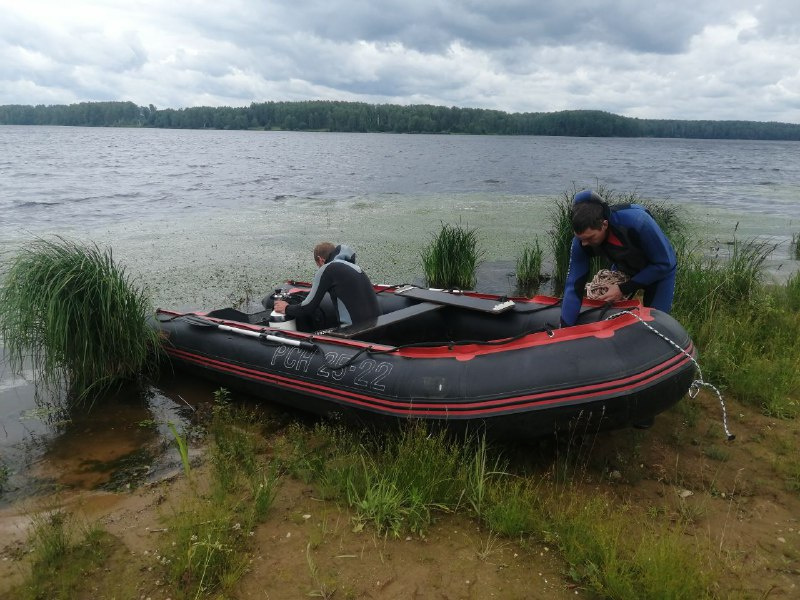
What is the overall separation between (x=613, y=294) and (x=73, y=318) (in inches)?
171

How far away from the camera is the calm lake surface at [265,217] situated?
545 centimetres

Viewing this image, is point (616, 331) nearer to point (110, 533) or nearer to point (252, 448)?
point (252, 448)

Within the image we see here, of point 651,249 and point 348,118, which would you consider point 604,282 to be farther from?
point 348,118

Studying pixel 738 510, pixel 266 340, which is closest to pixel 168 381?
pixel 266 340

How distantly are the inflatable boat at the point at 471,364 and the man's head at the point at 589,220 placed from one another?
568 mm

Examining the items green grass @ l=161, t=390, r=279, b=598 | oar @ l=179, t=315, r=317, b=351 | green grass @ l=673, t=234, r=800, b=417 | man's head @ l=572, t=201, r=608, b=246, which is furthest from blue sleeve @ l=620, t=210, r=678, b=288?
green grass @ l=161, t=390, r=279, b=598

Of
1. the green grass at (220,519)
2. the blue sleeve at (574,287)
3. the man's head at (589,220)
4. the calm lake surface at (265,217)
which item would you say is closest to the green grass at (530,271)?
the calm lake surface at (265,217)

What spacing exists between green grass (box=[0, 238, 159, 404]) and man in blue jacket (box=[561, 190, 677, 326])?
3716mm

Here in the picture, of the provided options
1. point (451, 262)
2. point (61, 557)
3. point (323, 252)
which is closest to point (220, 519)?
point (61, 557)

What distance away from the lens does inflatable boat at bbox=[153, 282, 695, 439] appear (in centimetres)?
345

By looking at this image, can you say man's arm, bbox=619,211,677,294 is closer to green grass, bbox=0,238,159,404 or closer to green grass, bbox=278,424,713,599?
green grass, bbox=278,424,713,599

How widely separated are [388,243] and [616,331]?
8.52 meters

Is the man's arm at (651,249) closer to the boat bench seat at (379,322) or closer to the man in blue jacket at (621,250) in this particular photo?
the man in blue jacket at (621,250)

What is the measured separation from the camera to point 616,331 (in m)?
3.62
